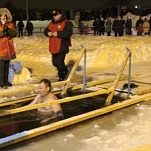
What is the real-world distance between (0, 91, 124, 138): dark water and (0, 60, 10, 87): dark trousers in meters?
1.48

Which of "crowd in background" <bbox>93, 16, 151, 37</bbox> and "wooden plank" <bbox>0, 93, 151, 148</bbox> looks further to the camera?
"crowd in background" <bbox>93, 16, 151, 37</bbox>

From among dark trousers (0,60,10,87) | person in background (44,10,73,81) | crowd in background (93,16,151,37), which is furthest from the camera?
crowd in background (93,16,151,37)

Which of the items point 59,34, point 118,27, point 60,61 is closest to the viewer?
point 59,34

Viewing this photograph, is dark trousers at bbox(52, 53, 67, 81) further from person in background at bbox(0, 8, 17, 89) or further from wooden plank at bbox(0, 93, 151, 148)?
wooden plank at bbox(0, 93, 151, 148)

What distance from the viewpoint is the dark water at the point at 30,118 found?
17.0 feet

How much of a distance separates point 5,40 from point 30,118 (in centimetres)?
230

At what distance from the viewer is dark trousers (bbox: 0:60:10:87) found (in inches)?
299

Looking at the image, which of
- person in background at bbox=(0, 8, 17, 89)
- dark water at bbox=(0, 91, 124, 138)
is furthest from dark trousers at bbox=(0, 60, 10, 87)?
dark water at bbox=(0, 91, 124, 138)

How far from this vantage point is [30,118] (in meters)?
5.73

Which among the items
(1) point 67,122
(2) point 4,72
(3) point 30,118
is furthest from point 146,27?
(1) point 67,122

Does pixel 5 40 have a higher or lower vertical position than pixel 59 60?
higher

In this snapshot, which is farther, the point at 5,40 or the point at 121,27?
the point at 121,27

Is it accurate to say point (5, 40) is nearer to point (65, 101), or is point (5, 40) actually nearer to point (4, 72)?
point (4, 72)

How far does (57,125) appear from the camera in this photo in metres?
4.87
